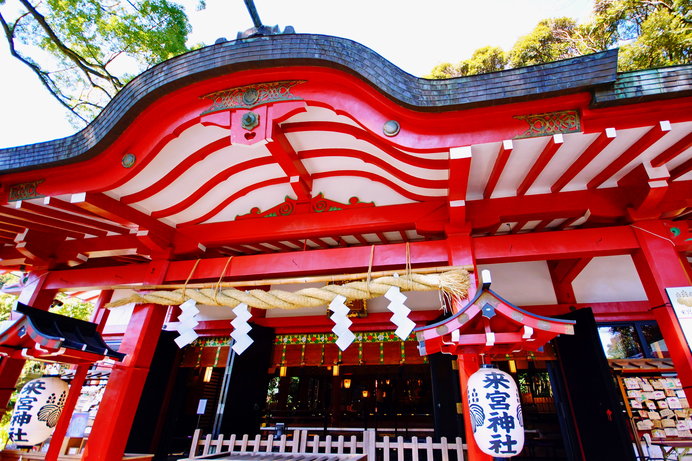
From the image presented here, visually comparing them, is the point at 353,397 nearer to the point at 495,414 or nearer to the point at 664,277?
the point at 495,414

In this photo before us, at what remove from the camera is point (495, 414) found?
9.70ft

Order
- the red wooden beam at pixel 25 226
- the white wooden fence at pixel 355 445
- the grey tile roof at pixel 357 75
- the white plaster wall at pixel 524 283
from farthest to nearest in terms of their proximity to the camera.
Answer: the white plaster wall at pixel 524 283 → the red wooden beam at pixel 25 226 → the white wooden fence at pixel 355 445 → the grey tile roof at pixel 357 75

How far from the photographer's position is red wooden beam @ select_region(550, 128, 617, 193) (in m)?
3.14

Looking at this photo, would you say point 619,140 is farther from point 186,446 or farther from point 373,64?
point 186,446

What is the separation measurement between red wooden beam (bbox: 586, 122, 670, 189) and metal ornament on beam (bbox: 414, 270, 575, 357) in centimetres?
187

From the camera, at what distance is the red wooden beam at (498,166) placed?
3250mm

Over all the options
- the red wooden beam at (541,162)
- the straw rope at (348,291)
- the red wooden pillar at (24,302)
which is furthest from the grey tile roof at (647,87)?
the red wooden pillar at (24,302)

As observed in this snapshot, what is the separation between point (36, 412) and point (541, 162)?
598cm

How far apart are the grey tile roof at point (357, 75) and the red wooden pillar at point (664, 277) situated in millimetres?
1981

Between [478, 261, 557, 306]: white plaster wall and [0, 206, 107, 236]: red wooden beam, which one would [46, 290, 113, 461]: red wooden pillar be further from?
[478, 261, 557, 306]: white plaster wall

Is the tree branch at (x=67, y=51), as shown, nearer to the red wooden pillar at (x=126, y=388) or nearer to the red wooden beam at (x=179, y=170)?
the red wooden beam at (x=179, y=170)

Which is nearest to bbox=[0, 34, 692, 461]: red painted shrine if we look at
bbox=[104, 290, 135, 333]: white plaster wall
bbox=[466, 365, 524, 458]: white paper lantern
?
bbox=[466, 365, 524, 458]: white paper lantern

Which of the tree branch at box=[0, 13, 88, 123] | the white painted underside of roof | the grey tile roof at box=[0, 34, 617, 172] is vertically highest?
the tree branch at box=[0, 13, 88, 123]

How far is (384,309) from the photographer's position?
21.2 ft
